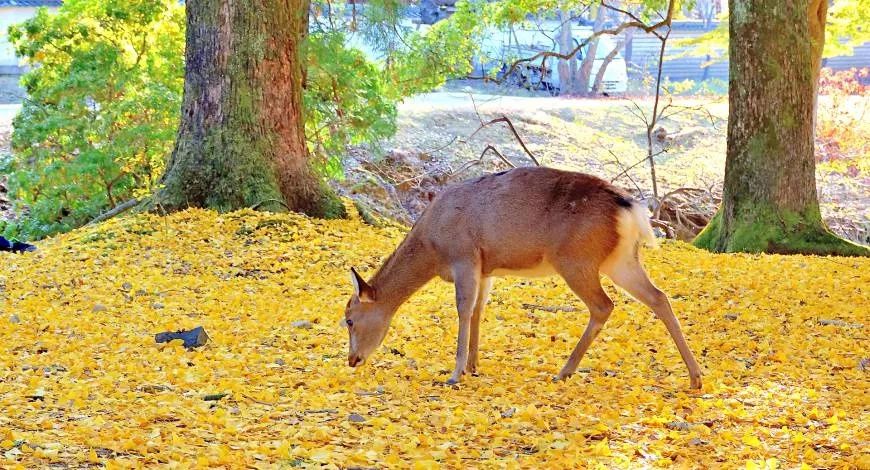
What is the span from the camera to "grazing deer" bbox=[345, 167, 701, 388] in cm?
566

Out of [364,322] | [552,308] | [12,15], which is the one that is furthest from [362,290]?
[12,15]

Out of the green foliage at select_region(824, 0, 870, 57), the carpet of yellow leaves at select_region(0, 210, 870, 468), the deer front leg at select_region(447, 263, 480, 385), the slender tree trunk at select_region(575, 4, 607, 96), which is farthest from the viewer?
the slender tree trunk at select_region(575, 4, 607, 96)

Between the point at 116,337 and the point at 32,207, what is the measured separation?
6642 mm

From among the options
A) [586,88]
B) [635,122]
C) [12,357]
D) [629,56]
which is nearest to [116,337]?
[12,357]

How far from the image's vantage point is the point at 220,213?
10391 millimetres

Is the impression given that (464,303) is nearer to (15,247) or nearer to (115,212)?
(15,247)

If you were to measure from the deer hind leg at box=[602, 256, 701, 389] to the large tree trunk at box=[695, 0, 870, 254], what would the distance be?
5.51 meters

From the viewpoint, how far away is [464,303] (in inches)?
231

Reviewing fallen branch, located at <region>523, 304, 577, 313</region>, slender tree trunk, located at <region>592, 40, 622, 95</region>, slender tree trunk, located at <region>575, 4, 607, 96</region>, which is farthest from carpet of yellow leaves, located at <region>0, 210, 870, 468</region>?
slender tree trunk, located at <region>575, 4, 607, 96</region>

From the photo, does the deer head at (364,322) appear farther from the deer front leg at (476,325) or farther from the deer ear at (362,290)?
the deer front leg at (476,325)

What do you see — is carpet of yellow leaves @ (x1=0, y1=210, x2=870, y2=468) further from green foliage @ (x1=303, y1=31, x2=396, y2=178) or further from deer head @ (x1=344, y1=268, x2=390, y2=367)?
green foliage @ (x1=303, y1=31, x2=396, y2=178)

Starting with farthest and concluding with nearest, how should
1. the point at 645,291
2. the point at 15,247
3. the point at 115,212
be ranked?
the point at 115,212 < the point at 15,247 < the point at 645,291

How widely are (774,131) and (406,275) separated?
6.04 m

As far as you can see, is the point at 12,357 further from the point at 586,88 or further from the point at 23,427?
the point at 586,88
